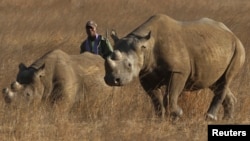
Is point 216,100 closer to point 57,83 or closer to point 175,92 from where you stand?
point 175,92

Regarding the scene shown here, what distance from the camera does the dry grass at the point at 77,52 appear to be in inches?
388

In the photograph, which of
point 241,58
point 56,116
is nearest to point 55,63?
point 56,116

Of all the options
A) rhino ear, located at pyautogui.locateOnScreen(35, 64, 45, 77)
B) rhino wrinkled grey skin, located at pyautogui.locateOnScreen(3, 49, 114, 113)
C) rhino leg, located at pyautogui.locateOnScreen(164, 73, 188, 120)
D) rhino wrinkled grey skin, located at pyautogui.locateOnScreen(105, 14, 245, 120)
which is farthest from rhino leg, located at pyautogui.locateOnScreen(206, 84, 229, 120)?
rhino ear, located at pyautogui.locateOnScreen(35, 64, 45, 77)

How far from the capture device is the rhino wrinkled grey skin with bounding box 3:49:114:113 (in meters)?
11.6

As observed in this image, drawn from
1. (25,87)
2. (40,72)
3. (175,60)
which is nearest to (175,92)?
(175,60)

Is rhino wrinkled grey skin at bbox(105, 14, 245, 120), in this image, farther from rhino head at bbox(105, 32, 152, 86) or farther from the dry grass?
the dry grass

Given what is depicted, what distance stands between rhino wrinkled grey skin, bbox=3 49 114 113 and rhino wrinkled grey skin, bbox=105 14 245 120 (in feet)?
3.98

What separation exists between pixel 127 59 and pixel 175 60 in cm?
57

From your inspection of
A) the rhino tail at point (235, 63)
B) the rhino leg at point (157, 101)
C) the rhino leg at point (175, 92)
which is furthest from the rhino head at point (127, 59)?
the rhino tail at point (235, 63)

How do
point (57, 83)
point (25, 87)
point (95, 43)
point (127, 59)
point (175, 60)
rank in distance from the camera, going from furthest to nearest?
point (95, 43), point (57, 83), point (25, 87), point (175, 60), point (127, 59)

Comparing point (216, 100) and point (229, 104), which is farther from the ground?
point (216, 100)

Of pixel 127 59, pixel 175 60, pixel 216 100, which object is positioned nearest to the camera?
pixel 127 59

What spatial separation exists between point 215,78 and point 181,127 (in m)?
1.12

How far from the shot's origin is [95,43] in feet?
43.6
